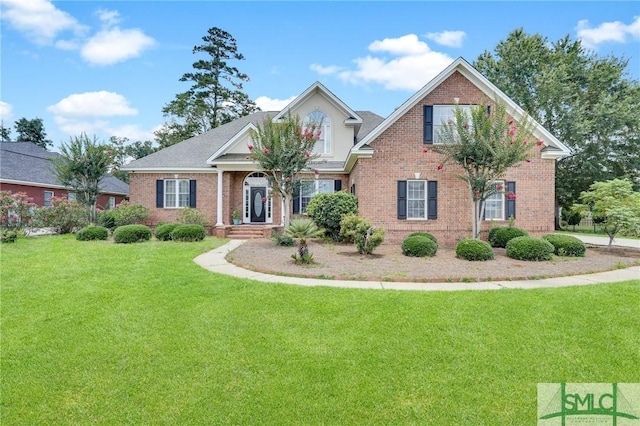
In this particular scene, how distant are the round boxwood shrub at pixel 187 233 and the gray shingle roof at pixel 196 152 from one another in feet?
15.1

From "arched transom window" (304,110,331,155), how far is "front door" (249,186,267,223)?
3707 millimetres

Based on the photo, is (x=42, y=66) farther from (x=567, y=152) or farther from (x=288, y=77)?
(x=567, y=152)

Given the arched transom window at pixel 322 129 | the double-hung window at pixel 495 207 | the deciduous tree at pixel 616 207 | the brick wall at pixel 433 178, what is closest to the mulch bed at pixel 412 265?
the deciduous tree at pixel 616 207

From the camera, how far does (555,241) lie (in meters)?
10.9

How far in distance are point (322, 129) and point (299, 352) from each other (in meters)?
14.8

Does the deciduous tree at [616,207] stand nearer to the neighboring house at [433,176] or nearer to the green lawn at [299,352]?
the neighboring house at [433,176]

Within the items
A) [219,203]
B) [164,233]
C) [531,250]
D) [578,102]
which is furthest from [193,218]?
[578,102]

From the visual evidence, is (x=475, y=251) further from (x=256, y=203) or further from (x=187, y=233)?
(x=256, y=203)

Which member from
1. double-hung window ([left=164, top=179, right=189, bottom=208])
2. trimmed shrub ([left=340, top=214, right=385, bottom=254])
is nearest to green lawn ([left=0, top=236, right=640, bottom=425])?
trimmed shrub ([left=340, top=214, right=385, bottom=254])

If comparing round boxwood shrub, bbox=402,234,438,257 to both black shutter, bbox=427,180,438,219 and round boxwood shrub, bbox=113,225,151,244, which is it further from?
round boxwood shrub, bbox=113,225,151,244

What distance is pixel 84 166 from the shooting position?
16.5 metres

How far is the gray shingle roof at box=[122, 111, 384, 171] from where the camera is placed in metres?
17.7

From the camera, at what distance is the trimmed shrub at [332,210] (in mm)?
13266

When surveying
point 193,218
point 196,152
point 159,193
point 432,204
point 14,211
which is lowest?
point 193,218
